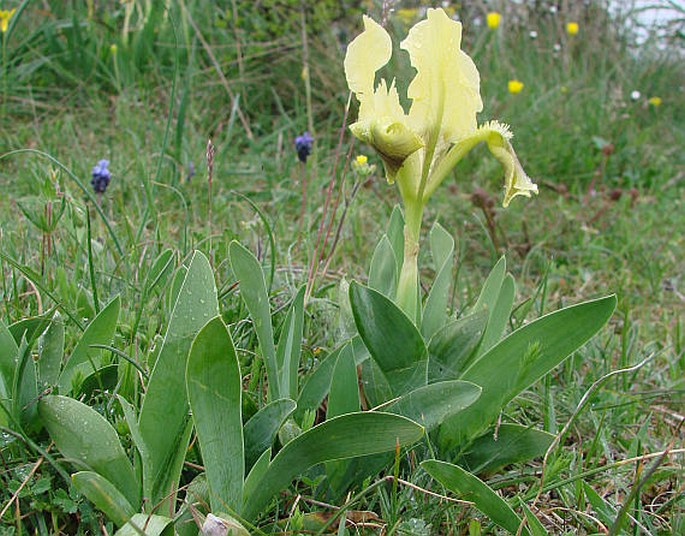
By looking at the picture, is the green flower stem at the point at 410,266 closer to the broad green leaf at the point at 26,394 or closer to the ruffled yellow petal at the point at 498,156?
the ruffled yellow petal at the point at 498,156

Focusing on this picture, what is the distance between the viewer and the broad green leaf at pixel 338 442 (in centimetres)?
76

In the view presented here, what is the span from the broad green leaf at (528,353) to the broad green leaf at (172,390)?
0.35m

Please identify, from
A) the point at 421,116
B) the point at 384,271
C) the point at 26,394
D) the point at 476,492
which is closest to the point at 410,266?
the point at 384,271

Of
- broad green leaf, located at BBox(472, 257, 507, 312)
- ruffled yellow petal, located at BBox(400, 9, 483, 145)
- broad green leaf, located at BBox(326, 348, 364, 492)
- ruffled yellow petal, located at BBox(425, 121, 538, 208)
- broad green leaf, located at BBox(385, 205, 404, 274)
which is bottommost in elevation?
broad green leaf, located at BBox(326, 348, 364, 492)

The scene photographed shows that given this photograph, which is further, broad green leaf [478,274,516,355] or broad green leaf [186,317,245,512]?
broad green leaf [478,274,516,355]

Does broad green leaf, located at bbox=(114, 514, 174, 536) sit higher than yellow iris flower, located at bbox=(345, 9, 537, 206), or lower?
lower

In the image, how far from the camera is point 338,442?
31.0 inches

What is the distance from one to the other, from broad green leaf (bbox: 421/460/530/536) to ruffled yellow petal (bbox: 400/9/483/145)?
40 cm

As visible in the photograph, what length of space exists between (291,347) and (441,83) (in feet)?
1.29

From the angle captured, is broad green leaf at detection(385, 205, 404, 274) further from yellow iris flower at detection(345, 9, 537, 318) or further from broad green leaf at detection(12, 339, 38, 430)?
broad green leaf at detection(12, 339, 38, 430)

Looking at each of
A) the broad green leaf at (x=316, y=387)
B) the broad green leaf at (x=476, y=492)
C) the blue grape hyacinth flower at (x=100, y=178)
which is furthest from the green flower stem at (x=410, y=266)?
the blue grape hyacinth flower at (x=100, y=178)

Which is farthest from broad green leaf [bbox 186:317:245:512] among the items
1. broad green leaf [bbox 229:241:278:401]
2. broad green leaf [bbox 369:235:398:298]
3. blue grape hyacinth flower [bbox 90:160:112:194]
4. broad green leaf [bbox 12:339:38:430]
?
blue grape hyacinth flower [bbox 90:160:112:194]

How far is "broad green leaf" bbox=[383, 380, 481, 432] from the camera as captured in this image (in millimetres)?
840

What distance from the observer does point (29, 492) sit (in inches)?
33.1
